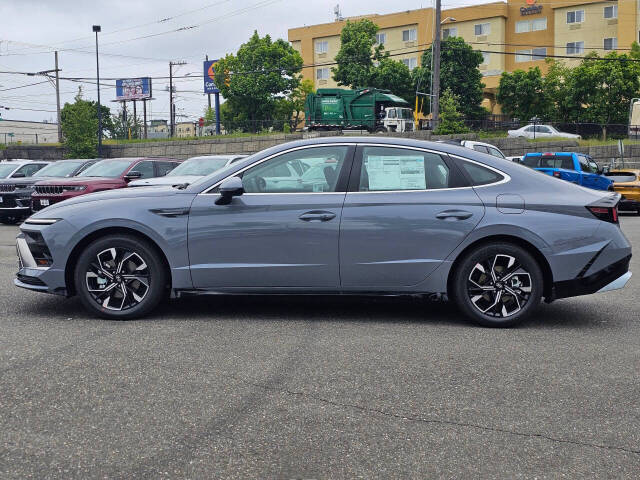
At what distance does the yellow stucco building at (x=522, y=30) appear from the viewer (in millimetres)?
68438

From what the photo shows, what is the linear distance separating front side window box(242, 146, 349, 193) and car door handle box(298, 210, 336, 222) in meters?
0.22

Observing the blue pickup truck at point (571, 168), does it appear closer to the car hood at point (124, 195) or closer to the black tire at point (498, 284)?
the black tire at point (498, 284)

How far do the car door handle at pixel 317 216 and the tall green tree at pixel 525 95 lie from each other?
5486 cm

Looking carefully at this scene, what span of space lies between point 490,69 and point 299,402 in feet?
242

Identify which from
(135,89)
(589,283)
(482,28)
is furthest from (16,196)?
(135,89)

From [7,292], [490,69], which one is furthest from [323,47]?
[7,292]

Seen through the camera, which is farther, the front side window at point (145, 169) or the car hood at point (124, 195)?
the front side window at point (145, 169)

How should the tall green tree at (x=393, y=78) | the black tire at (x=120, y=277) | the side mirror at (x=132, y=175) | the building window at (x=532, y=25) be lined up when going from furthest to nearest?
the building window at (x=532, y=25)
the tall green tree at (x=393, y=78)
the side mirror at (x=132, y=175)
the black tire at (x=120, y=277)

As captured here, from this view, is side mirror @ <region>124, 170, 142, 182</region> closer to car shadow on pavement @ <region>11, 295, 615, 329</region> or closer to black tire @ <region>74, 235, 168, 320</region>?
car shadow on pavement @ <region>11, 295, 615, 329</region>

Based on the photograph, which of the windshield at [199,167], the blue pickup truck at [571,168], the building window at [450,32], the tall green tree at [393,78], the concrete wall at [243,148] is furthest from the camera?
the building window at [450,32]

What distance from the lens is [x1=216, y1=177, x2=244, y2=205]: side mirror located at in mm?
6047

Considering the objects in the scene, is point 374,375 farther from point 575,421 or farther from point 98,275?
point 98,275

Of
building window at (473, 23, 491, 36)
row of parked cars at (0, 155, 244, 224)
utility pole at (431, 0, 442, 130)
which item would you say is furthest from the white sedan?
row of parked cars at (0, 155, 244, 224)

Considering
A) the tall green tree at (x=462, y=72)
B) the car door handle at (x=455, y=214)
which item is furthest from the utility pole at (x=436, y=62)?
the car door handle at (x=455, y=214)
